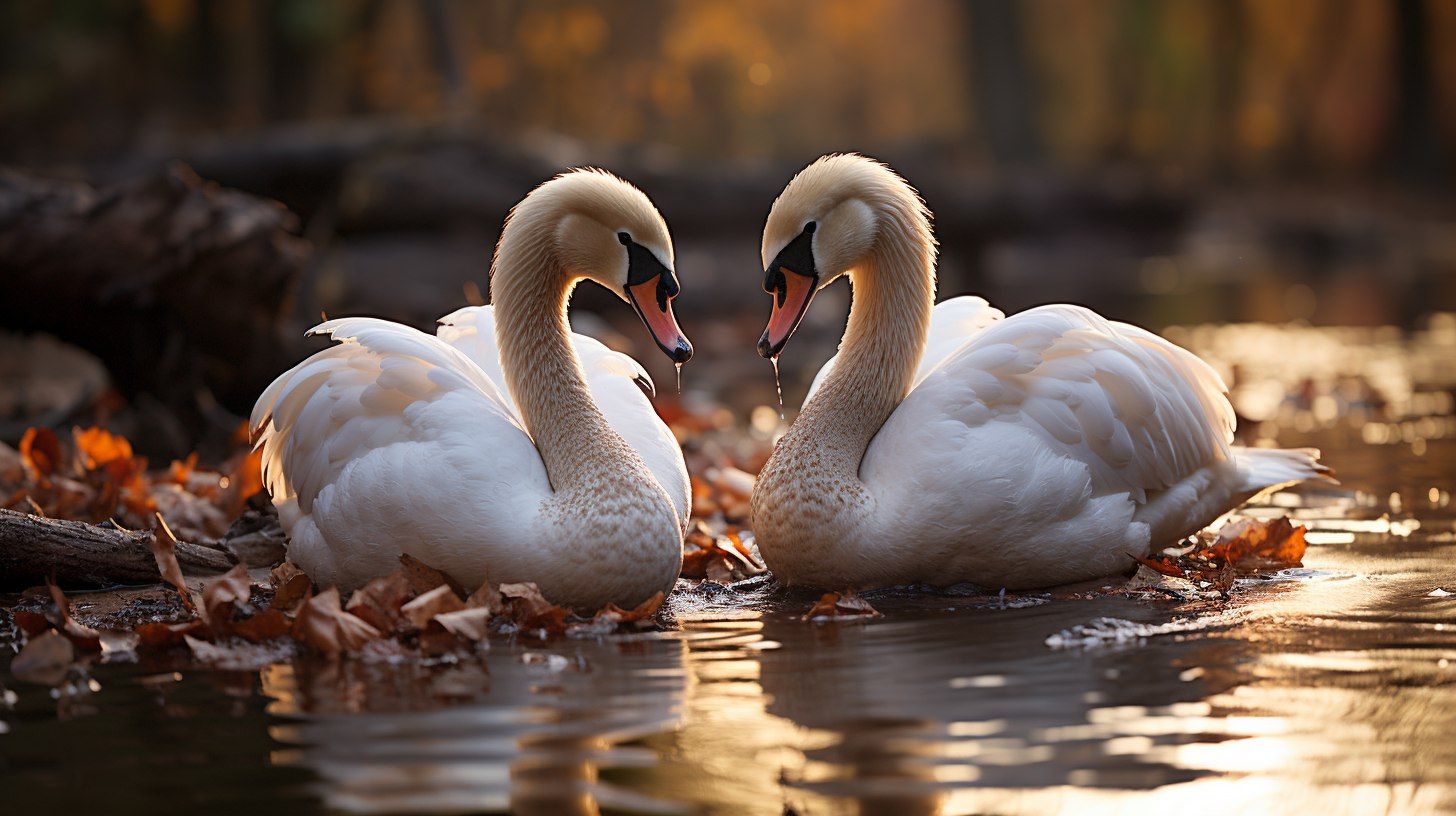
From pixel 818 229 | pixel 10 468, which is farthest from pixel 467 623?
pixel 10 468

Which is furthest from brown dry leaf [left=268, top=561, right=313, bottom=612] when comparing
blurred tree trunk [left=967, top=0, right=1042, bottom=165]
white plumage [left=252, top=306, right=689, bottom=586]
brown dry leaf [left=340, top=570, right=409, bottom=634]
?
blurred tree trunk [left=967, top=0, right=1042, bottom=165]

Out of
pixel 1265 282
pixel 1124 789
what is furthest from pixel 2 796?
pixel 1265 282

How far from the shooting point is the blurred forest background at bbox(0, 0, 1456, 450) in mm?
8789

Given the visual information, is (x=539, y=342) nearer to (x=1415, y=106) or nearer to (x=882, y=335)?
(x=882, y=335)

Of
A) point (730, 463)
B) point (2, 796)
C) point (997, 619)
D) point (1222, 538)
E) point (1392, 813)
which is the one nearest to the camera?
point (1392, 813)

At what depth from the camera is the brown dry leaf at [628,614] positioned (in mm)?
5125

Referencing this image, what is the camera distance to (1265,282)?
2527cm

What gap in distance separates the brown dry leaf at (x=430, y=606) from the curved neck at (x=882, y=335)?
1.46 meters

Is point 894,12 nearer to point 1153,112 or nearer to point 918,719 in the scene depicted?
point 1153,112

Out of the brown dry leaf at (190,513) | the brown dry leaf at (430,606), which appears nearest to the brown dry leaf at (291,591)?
the brown dry leaf at (430,606)

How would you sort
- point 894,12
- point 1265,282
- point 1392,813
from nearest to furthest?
point 1392,813
point 1265,282
point 894,12

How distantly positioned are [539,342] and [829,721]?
2.27 metres

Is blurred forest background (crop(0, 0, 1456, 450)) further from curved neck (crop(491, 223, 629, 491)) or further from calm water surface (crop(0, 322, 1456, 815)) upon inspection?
calm water surface (crop(0, 322, 1456, 815))

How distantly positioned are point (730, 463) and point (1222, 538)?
112 inches
